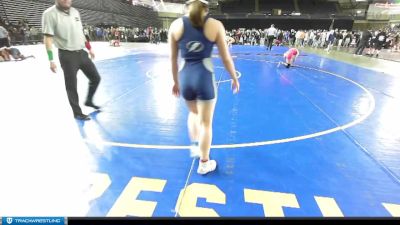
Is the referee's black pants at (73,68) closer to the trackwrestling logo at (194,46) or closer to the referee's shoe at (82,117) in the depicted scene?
the referee's shoe at (82,117)

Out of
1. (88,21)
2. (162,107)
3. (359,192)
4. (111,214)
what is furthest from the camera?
(88,21)

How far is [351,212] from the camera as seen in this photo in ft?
8.02

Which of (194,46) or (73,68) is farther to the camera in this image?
(73,68)

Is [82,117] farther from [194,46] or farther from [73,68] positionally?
[194,46]

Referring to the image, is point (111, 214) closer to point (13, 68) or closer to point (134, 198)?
point (134, 198)

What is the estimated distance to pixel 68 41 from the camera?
4230mm

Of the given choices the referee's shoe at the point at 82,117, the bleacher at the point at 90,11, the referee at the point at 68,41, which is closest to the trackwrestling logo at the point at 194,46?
the referee at the point at 68,41

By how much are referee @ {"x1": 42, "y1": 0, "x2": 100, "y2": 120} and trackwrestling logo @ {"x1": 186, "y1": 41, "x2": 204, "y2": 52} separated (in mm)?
2637

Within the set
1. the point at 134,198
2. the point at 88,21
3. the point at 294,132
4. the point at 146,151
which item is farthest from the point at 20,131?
the point at 88,21

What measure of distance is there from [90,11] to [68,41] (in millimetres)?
8701

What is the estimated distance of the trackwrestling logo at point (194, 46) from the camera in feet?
8.22

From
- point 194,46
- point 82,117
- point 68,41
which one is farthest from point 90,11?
point 194,46

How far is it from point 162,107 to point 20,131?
2.45m

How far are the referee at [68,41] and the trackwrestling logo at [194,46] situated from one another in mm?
2637
